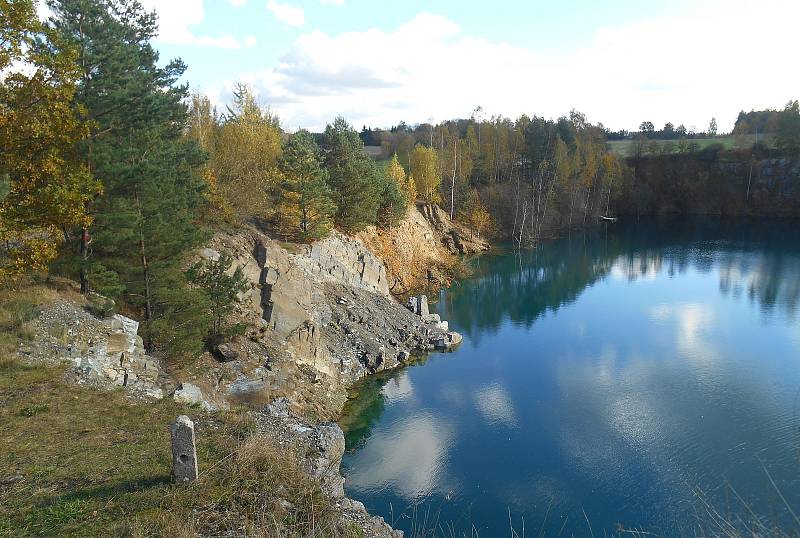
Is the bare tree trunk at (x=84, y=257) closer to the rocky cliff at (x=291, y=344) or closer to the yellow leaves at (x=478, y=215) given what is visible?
the rocky cliff at (x=291, y=344)

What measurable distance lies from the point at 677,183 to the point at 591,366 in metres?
71.8

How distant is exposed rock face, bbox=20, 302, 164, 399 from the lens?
14.1 metres

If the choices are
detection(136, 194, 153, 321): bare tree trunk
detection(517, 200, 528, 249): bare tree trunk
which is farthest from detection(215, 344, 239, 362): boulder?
detection(517, 200, 528, 249): bare tree trunk

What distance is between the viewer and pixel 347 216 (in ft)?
136

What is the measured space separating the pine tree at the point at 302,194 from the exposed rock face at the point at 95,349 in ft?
62.0

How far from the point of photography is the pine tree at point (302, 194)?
3450 cm

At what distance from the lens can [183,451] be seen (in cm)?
919

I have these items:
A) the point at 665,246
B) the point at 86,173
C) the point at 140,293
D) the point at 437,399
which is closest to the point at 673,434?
the point at 437,399

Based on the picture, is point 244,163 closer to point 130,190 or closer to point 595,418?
point 130,190

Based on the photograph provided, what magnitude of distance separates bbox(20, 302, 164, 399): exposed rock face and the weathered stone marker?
16.6 feet

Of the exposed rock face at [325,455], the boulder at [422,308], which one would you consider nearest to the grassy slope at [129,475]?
the exposed rock face at [325,455]

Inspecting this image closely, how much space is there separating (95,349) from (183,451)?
25.8ft

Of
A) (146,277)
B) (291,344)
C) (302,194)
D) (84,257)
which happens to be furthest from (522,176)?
(84,257)

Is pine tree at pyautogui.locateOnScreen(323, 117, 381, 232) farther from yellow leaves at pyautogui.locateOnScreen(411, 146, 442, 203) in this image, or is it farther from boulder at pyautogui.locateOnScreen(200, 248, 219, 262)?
yellow leaves at pyautogui.locateOnScreen(411, 146, 442, 203)
